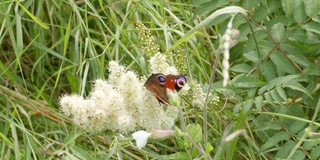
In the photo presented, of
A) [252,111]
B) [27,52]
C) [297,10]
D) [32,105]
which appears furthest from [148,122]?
[27,52]

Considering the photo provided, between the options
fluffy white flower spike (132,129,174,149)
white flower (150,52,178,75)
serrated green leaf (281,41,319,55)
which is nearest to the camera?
fluffy white flower spike (132,129,174,149)

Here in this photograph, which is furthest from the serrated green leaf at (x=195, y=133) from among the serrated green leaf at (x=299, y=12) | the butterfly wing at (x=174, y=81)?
the serrated green leaf at (x=299, y=12)

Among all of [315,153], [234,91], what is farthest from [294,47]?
[315,153]

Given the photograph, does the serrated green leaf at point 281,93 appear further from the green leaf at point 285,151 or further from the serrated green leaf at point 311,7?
the serrated green leaf at point 311,7

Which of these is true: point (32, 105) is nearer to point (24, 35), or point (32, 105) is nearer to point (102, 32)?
point (102, 32)

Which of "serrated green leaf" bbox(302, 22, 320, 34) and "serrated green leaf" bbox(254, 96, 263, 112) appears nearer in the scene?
"serrated green leaf" bbox(254, 96, 263, 112)

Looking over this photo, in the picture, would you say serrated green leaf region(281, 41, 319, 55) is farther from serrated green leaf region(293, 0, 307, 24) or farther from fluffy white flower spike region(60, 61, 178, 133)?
fluffy white flower spike region(60, 61, 178, 133)

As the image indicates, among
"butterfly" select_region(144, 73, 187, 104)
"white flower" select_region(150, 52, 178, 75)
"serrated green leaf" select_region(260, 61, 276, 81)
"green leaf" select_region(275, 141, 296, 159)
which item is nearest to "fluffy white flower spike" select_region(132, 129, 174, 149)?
"butterfly" select_region(144, 73, 187, 104)
